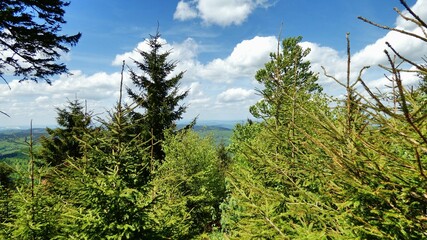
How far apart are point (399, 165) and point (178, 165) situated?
17.7 metres

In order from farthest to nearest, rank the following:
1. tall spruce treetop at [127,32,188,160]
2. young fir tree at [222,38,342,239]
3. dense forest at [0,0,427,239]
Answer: tall spruce treetop at [127,32,188,160], young fir tree at [222,38,342,239], dense forest at [0,0,427,239]

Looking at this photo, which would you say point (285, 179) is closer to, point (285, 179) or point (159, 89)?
point (285, 179)

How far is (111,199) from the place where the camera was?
5.92m

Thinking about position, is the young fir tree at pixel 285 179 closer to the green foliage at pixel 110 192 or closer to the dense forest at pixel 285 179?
the dense forest at pixel 285 179

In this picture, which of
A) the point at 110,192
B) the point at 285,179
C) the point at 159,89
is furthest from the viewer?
the point at 159,89

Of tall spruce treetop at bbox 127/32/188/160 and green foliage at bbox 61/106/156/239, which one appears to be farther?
tall spruce treetop at bbox 127/32/188/160

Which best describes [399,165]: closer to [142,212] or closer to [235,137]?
[142,212]

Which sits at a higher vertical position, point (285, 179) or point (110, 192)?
point (285, 179)

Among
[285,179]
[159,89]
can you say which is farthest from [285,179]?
[159,89]

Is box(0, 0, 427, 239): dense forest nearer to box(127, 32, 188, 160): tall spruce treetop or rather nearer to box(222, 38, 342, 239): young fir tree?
box(222, 38, 342, 239): young fir tree

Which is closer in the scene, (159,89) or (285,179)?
(285,179)

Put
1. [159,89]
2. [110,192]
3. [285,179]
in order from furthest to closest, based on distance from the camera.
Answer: [159,89]
[285,179]
[110,192]

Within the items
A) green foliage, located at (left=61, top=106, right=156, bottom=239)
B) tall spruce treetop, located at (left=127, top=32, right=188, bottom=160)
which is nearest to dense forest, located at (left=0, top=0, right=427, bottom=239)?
green foliage, located at (left=61, top=106, right=156, bottom=239)

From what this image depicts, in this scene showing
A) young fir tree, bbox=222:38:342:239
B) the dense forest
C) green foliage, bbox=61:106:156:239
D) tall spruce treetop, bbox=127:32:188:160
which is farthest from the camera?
tall spruce treetop, bbox=127:32:188:160
